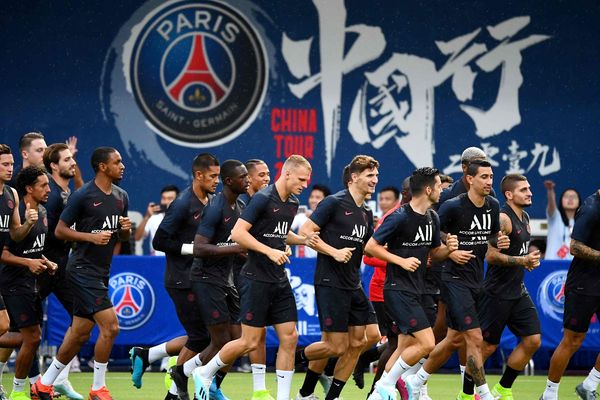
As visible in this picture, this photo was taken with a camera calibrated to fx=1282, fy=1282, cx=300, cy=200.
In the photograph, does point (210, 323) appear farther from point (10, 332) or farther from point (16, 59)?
point (16, 59)

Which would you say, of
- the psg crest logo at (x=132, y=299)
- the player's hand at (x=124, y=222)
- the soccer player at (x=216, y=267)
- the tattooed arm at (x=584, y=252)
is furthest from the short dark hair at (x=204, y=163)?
the psg crest logo at (x=132, y=299)

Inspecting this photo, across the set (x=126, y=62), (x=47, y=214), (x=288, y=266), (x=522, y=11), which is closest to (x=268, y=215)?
(x=47, y=214)

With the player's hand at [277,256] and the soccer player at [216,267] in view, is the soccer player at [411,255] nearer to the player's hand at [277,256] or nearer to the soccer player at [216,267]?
the player's hand at [277,256]

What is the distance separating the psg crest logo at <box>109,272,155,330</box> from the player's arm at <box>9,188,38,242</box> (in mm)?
4362

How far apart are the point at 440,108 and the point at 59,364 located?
9.75 meters

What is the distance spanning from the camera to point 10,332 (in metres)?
12.8

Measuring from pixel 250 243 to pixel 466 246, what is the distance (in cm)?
233

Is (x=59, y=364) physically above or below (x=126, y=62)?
below

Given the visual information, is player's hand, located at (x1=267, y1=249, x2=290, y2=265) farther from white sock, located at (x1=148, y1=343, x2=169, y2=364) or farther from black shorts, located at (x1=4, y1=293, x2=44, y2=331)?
Answer: black shorts, located at (x1=4, y1=293, x2=44, y2=331)

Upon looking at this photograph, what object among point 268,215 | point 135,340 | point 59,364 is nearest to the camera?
point 268,215

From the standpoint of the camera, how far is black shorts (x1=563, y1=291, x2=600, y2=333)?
41.9 feet

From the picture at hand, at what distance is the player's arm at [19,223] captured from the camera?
38.9 ft

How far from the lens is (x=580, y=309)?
42.0 ft

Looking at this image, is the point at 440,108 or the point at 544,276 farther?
the point at 440,108
